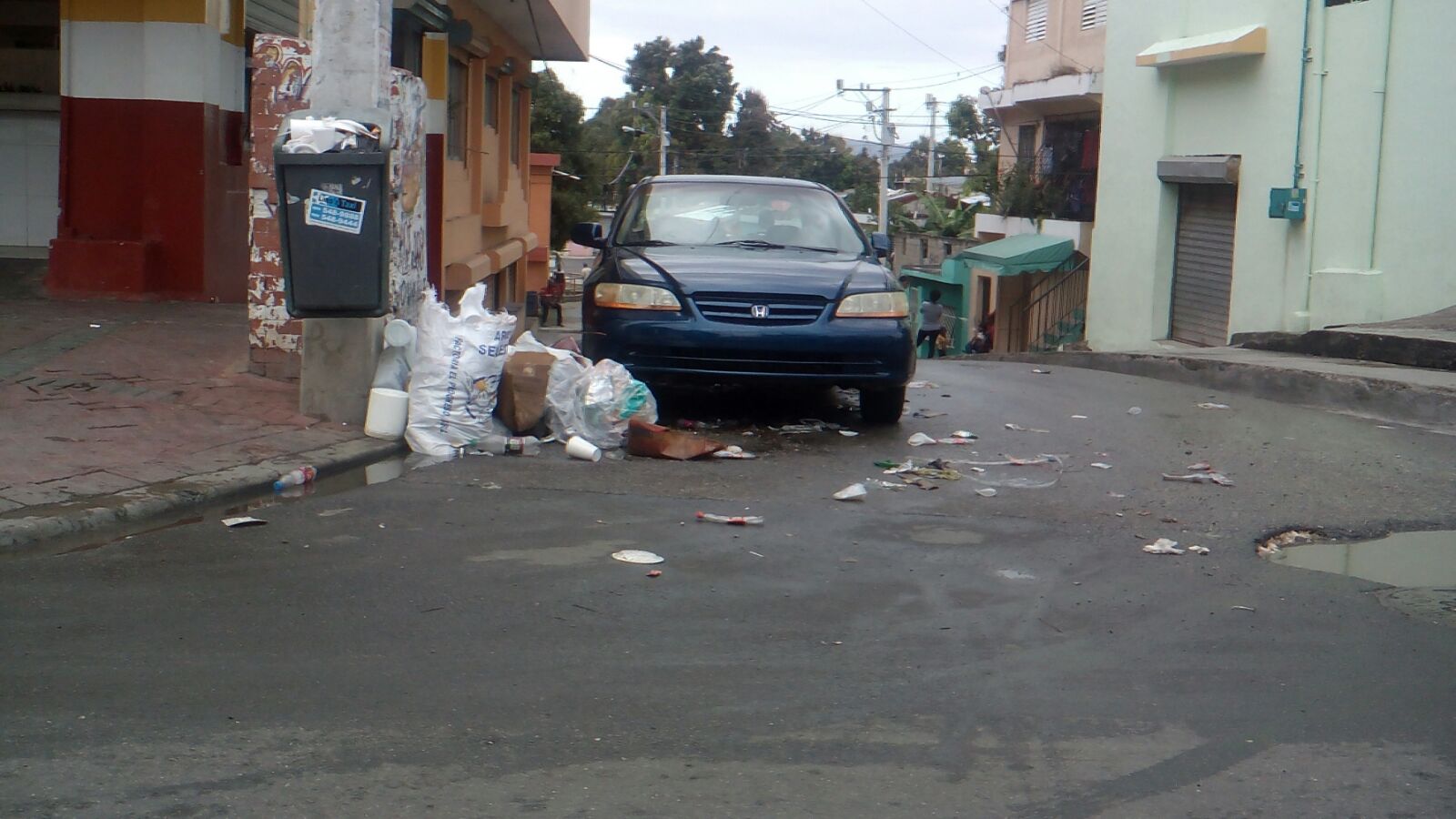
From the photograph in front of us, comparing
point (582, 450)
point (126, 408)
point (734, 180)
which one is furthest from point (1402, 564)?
point (126, 408)

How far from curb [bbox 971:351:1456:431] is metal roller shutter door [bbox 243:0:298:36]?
9.14m

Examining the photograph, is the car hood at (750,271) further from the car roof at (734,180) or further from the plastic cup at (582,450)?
the plastic cup at (582,450)

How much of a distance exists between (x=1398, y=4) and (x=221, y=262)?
39.8ft

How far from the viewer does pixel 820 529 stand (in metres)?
5.86

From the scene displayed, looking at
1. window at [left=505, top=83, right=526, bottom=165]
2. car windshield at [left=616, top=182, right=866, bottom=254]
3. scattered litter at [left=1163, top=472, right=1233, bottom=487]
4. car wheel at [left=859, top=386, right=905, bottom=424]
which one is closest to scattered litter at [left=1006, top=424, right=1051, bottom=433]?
car wheel at [left=859, top=386, right=905, bottom=424]

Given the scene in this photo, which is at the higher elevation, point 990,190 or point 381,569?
point 990,190

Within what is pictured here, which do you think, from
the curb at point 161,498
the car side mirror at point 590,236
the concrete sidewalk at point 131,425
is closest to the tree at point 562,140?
the car side mirror at point 590,236

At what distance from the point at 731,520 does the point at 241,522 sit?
6.57 ft

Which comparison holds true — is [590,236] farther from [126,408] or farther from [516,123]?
[516,123]

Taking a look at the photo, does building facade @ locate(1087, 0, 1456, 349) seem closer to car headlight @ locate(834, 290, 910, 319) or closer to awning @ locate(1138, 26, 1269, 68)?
awning @ locate(1138, 26, 1269, 68)

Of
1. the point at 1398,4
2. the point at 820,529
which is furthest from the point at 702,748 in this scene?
the point at 1398,4

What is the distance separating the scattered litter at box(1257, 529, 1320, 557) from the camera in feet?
18.9

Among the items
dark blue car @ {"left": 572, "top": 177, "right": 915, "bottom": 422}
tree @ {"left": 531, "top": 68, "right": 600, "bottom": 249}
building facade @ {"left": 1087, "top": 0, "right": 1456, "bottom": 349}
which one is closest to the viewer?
dark blue car @ {"left": 572, "top": 177, "right": 915, "bottom": 422}

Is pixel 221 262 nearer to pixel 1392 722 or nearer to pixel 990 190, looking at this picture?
pixel 1392 722
